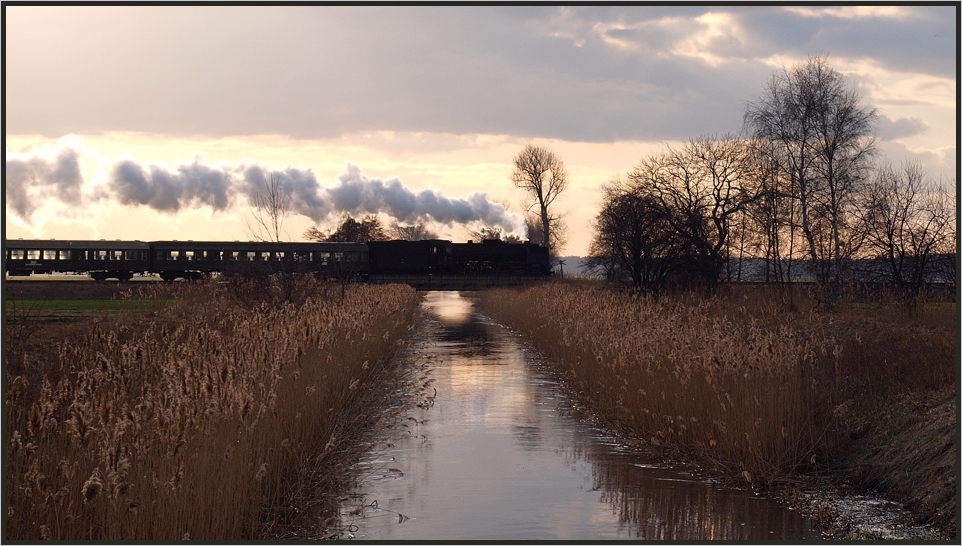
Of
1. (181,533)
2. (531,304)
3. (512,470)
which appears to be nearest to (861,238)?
(531,304)

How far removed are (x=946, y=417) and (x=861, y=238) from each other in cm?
2074

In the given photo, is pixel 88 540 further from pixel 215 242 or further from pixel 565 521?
pixel 215 242

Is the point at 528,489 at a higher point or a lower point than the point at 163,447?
lower

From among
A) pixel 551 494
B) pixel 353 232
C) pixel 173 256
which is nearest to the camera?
pixel 551 494

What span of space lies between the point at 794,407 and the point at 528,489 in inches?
132

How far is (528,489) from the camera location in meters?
9.02

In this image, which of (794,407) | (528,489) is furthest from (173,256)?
(794,407)

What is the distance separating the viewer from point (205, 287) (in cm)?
3391

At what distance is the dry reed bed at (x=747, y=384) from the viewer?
9633 millimetres

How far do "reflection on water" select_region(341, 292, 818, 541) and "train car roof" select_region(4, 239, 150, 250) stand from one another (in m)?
49.4

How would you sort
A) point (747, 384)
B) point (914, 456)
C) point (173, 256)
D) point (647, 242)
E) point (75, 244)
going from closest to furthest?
point (914, 456) → point (747, 384) → point (647, 242) → point (75, 244) → point (173, 256)

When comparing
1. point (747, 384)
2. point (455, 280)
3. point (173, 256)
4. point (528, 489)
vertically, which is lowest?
point (528, 489)

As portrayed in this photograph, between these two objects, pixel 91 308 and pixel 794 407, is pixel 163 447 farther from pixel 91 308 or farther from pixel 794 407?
pixel 91 308

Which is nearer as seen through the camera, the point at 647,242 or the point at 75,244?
the point at 647,242
